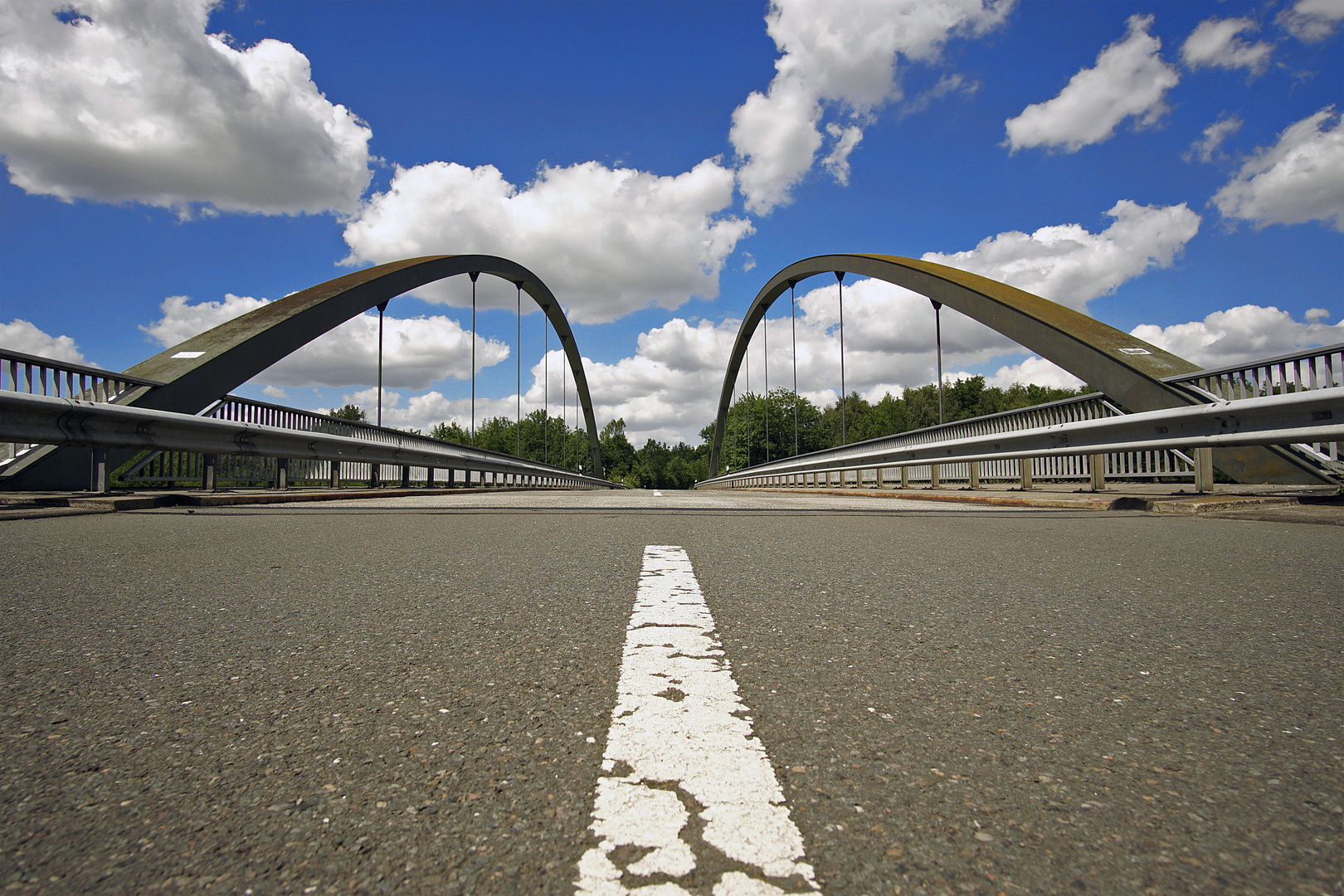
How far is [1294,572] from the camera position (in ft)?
9.72

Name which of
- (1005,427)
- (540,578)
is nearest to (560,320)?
(1005,427)

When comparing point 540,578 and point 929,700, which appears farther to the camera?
point 540,578

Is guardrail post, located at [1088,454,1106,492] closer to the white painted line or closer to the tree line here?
the white painted line

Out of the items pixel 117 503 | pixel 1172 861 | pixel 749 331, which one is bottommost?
pixel 1172 861

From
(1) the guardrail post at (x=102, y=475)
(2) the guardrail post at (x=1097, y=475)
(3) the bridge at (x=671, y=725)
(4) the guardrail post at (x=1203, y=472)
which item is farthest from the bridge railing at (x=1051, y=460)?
(1) the guardrail post at (x=102, y=475)

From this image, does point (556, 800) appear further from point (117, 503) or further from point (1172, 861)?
point (117, 503)

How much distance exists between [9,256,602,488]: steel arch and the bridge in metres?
8.69

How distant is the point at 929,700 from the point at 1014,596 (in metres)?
1.22

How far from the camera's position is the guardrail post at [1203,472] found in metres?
6.83

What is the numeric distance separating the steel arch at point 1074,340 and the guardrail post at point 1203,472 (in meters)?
3.59

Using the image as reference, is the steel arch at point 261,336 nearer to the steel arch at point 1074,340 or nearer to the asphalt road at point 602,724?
the asphalt road at point 602,724

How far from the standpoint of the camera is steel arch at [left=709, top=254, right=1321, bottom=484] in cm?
1010

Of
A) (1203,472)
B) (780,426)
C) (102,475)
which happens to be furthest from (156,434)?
(780,426)

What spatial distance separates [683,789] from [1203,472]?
25.1ft
